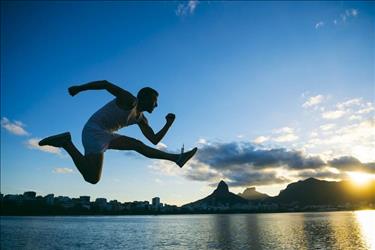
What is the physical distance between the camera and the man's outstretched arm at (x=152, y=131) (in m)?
8.34

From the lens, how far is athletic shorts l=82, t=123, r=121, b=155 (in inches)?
287

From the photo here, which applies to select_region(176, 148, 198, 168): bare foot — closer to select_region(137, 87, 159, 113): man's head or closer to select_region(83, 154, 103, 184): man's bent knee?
select_region(137, 87, 159, 113): man's head

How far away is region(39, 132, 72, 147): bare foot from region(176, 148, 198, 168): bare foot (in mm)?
2394

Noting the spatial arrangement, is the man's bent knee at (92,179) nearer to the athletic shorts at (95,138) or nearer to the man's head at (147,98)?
the athletic shorts at (95,138)

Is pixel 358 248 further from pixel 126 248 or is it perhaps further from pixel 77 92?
pixel 77 92

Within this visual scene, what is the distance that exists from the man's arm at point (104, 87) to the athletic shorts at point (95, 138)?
0.85 metres

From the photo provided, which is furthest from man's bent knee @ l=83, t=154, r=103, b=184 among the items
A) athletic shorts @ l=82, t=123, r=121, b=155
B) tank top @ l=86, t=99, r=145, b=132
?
tank top @ l=86, t=99, r=145, b=132

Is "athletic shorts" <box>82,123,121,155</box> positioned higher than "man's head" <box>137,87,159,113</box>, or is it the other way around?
"man's head" <box>137,87,159,113</box>

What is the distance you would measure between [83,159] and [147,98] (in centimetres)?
181

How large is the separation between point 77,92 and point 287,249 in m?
67.3

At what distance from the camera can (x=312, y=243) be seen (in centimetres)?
7631

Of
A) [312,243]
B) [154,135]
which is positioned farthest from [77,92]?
[312,243]

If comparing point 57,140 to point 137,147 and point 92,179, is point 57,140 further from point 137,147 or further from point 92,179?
point 137,147

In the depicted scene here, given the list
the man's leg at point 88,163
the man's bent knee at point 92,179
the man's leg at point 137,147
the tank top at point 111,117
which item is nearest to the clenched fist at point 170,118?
the man's leg at point 137,147
